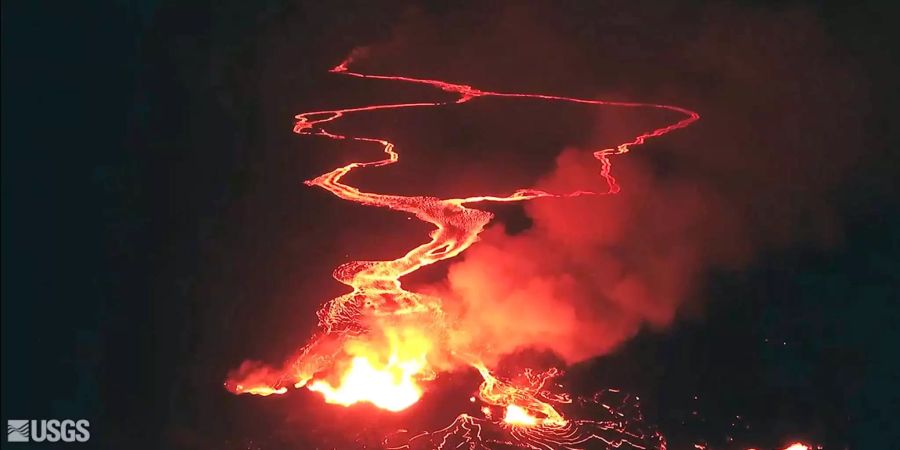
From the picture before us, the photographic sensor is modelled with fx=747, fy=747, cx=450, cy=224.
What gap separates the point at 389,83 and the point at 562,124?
1759 millimetres

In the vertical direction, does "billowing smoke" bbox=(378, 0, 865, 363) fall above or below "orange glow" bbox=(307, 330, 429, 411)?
above

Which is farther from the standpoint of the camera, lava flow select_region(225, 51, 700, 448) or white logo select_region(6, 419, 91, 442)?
white logo select_region(6, 419, 91, 442)

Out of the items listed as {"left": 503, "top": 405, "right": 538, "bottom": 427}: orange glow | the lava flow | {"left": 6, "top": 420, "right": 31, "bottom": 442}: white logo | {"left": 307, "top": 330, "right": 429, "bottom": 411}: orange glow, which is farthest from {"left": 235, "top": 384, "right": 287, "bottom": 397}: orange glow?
{"left": 503, "top": 405, "right": 538, "bottom": 427}: orange glow

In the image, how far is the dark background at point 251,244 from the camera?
5152 millimetres

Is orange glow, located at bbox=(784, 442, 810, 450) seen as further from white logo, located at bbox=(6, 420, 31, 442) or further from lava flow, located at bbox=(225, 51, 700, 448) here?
white logo, located at bbox=(6, 420, 31, 442)

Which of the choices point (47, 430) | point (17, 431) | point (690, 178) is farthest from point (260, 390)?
point (690, 178)

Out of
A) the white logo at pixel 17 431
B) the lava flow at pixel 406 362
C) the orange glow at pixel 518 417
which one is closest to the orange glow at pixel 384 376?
the lava flow at pixel 406 362

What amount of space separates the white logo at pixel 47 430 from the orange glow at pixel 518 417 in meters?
2.80

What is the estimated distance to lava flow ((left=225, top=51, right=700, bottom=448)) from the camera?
486 centimetres

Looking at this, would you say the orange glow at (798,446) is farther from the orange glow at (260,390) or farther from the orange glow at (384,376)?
the orange glow at (260,390)

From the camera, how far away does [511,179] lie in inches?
277

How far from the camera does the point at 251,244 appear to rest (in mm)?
6391

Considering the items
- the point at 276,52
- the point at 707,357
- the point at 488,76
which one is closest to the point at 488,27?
the point at 488,76

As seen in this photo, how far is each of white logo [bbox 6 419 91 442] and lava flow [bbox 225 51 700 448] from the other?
3.22 ft
